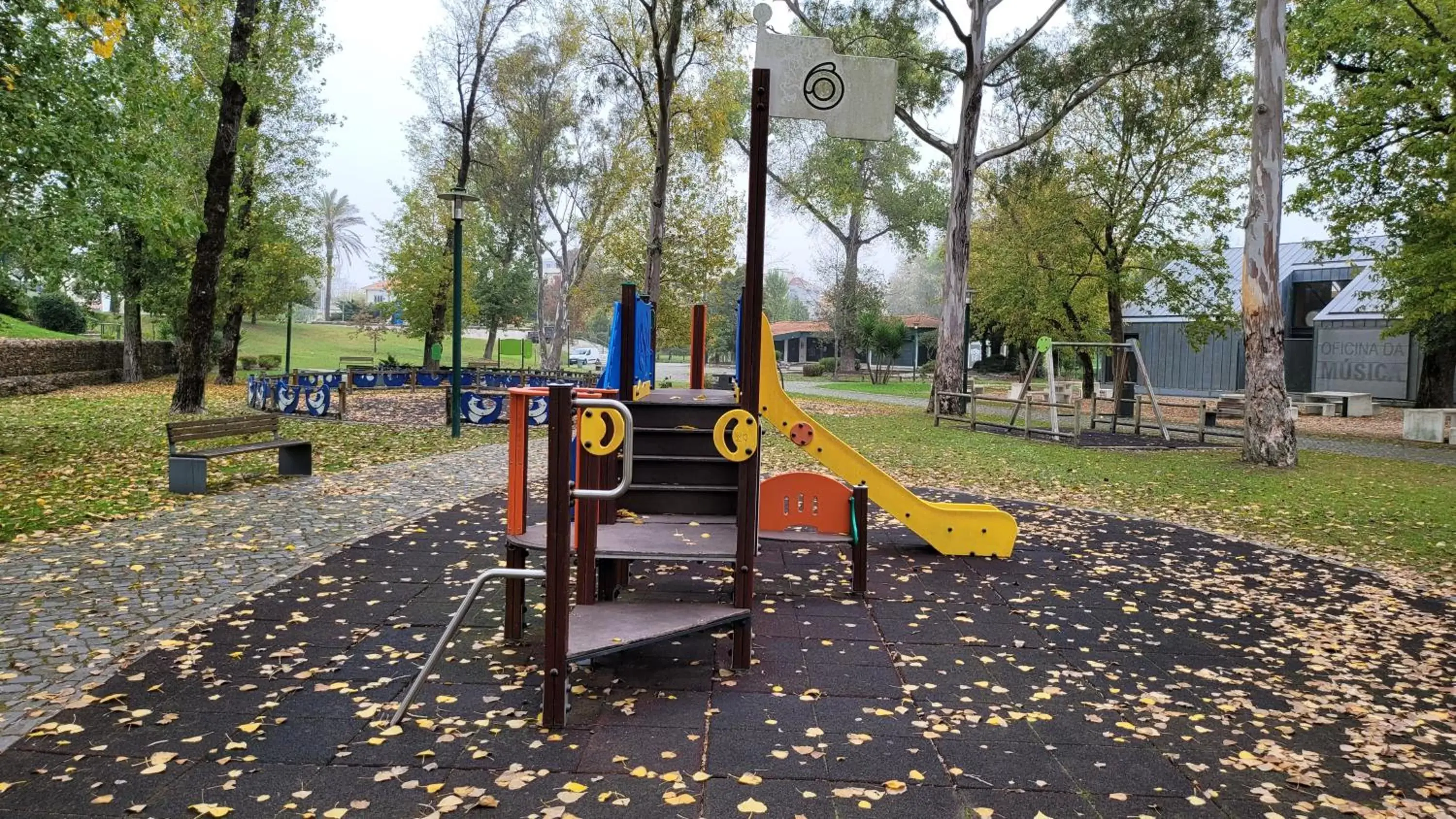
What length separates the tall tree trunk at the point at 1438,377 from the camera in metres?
20.4

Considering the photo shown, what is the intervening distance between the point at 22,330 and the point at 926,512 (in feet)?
112

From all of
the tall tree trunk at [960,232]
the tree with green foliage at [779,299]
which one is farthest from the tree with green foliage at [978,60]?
the tree with green foliage at [779,299]

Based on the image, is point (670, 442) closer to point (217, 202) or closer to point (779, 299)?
point (217, 202)

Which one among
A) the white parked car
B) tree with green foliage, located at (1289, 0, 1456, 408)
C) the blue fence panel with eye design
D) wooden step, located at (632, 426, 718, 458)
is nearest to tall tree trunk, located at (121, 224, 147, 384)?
the blue fence panel with eye design

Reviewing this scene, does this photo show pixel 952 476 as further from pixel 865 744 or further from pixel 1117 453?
pixel 865 744

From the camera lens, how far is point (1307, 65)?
18.0 metres

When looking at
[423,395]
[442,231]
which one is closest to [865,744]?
[423,395]

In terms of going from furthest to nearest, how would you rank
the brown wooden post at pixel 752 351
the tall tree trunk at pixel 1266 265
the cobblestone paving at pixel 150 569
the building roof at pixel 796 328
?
the building roof at pixel 796 328 < the tall tree trunk at pixel 1266 265 < the brown wooden post at pixel 752 351 < the cobblestone paving at pixel 150 569

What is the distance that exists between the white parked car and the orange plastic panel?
38.6 m

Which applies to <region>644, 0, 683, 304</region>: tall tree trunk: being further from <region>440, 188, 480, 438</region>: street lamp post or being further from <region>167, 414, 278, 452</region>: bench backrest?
<region>167, 414, 278, 452</region>: bench backrest

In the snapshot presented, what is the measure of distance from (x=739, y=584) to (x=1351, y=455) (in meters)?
14.2

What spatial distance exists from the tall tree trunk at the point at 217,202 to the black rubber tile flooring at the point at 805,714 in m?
11.1

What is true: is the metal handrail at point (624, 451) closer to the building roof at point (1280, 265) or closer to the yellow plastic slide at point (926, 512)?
the yellow plastic slide at point (926, 512)

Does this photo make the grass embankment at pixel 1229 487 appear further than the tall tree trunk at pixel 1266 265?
No
